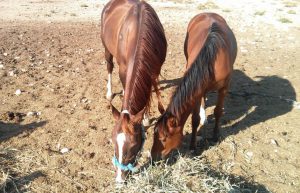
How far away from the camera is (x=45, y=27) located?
930 centimetres

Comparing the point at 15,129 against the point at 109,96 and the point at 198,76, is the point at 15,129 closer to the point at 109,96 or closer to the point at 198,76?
the point at 109,96

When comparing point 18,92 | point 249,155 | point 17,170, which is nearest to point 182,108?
point 249,155

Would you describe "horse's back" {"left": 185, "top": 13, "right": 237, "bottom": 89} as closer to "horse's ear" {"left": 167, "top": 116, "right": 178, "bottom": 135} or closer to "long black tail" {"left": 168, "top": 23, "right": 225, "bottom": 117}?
"long black tail" {"left": 168, "top": 23, "right": 225, "bottom": 117}

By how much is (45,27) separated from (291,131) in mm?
7345

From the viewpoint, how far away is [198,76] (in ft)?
11.6

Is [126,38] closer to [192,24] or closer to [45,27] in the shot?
[192,24]

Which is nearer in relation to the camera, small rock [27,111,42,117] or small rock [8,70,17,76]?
small rock [27,111,42,117]

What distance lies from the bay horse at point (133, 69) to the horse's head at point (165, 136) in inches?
8.7

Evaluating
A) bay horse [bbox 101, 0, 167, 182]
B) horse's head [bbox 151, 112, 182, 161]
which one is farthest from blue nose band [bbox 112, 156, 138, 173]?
horse's head [bbox 151, 112, 182, 161]

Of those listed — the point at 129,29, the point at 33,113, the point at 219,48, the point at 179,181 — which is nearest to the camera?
the point at 179,181

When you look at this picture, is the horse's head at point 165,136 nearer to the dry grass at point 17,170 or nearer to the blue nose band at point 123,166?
the blue nose band at point 123,166

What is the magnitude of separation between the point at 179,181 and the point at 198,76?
45.7 inches

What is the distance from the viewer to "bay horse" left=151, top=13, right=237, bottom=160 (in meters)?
3.37

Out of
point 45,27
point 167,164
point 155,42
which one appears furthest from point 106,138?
point 45,27
